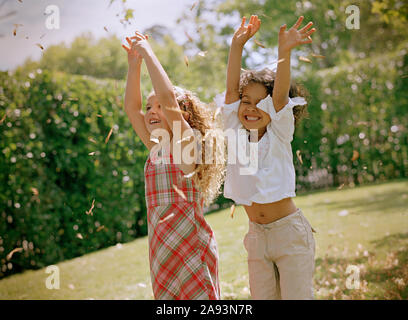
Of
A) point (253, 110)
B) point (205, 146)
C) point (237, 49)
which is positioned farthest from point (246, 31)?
point (205, 146)

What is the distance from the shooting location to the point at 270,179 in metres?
2.22

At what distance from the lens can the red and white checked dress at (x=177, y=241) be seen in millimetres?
2234

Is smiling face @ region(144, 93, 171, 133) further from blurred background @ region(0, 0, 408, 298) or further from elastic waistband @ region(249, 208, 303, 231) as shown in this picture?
elastic waistband @ region(249, 208, 303, 231)

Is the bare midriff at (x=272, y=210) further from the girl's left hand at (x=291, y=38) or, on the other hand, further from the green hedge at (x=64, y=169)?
the green hedge at (x=64, y=169)

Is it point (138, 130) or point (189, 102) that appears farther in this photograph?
point (138, 130)

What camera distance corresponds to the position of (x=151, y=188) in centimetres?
236

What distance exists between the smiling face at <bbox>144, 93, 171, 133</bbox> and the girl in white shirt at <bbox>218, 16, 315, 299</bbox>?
1.26ft

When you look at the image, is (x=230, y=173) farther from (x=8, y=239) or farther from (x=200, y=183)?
(x=8, y=239)

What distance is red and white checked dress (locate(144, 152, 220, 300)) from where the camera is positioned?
223 cm

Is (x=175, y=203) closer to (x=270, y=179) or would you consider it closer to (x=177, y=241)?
(x=177, y=241)

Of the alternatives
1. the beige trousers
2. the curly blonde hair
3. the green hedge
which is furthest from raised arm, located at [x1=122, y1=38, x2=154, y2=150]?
the green hedge
